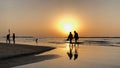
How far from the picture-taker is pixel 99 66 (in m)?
13.5

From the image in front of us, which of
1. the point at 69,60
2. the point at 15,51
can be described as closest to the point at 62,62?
the point at 69,60

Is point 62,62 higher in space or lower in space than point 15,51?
lower

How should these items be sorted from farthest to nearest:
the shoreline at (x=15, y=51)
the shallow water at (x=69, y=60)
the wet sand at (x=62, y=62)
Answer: the shoreline at (x=15, y=51) < the shallow water at (x=69, y=60) < the wet sand at (x=62, y=62)

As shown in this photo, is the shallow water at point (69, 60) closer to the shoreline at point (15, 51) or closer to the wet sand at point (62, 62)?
the wet sand at point (62, 62)

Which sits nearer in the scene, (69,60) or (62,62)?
(62,62)

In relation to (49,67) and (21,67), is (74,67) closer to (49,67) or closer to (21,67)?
(49,67)

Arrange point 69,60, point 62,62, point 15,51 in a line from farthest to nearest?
1. point 15,51
2. point 69,60
3. point 62,62

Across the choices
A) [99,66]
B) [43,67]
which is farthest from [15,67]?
[99,66]

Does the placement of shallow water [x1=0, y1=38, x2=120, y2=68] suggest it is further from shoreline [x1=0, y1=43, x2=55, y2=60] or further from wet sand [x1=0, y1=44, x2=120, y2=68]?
shoreline [x1=0, y1=43, x2=55, y2=60]

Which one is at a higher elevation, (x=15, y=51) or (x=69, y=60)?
(x=15, y=51)

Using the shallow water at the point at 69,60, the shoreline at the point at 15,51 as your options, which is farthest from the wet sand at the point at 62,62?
the shoreline at the point at 15,51

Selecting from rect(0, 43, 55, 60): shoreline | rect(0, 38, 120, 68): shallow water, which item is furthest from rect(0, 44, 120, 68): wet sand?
rect(0, 43, 55, 60): shoreline

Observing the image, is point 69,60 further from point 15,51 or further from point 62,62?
point 15,51

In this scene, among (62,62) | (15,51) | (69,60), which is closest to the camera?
(62,62)
